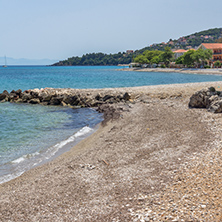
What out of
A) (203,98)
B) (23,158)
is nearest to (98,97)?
(203,98)

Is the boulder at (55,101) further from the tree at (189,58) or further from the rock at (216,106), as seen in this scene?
the tree at (189,58)

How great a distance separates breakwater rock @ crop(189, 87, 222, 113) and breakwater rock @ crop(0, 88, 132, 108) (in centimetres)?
872

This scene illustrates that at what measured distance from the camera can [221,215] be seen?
6.01 meters

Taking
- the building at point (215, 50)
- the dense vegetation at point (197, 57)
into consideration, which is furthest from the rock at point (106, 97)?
the building at point (215, 50)

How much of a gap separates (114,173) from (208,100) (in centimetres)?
1204

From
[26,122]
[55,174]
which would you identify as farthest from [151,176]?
[26,122]

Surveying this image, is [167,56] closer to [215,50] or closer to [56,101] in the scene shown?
[215,50]

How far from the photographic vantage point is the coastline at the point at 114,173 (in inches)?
285

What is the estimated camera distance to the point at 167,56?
455 feet

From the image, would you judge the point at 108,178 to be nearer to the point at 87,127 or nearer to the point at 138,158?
the point at 138,158

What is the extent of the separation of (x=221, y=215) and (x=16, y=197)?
6157 mm

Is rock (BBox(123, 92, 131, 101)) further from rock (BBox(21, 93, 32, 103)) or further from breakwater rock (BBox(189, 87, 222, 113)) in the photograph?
rock (BBox(21, 93, 32, 103))

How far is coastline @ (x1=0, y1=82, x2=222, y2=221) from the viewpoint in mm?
7234

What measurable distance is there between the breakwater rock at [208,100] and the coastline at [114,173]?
1123 mm
